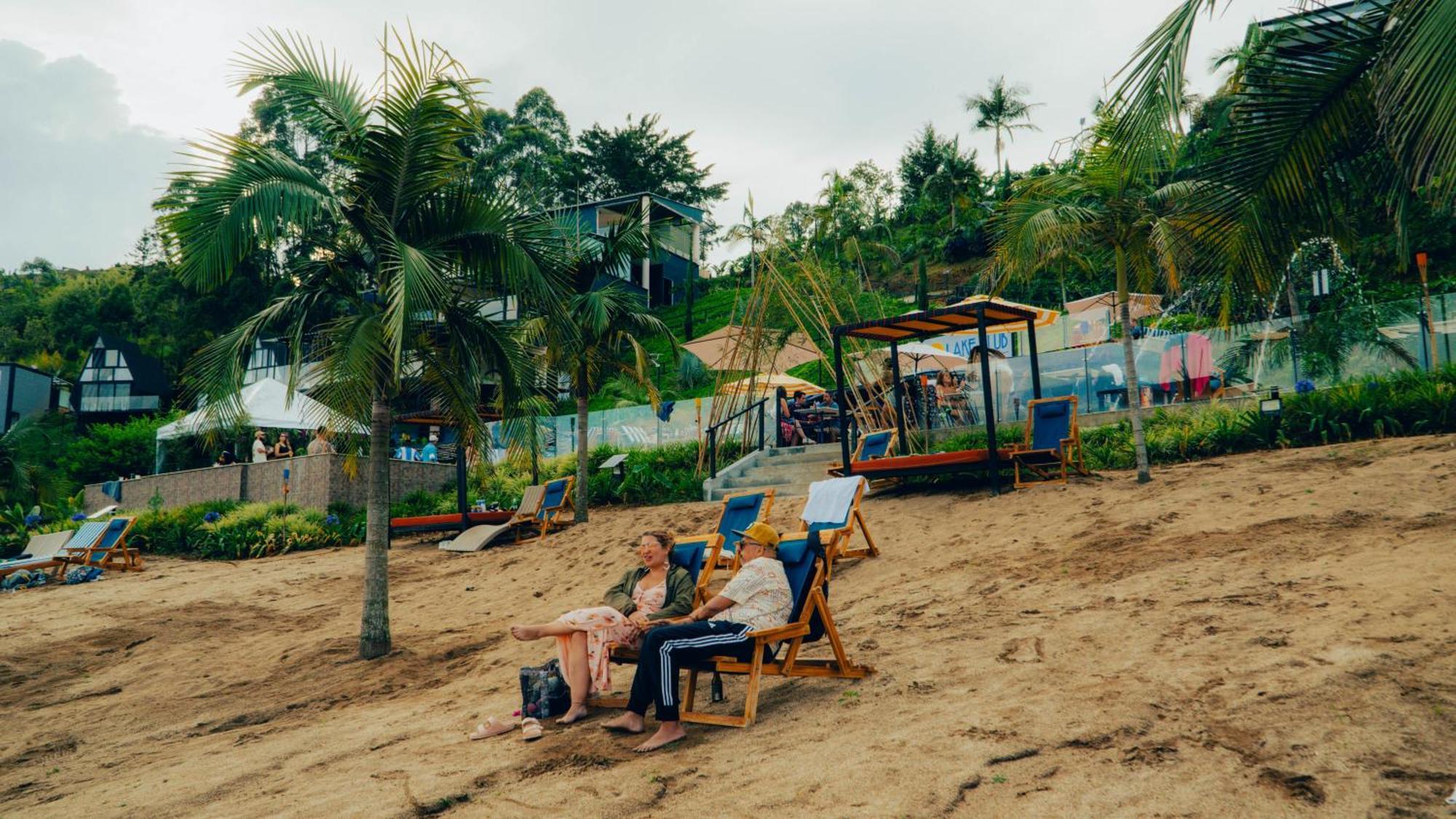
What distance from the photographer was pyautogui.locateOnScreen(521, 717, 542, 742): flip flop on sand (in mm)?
5434

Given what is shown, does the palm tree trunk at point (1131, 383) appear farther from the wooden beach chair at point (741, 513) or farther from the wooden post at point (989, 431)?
the wooden beach chair at point (741, 513)

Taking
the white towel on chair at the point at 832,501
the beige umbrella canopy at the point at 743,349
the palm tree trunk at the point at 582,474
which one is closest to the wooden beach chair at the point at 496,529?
the palm tree trunk at the point at 582,474

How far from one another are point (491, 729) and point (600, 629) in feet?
2.72

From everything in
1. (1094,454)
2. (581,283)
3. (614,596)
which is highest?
(581,283)

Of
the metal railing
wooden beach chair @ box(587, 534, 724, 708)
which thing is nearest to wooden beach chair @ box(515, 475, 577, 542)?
the metal railing

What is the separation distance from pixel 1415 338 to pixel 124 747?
546 inches

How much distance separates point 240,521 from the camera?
17797 mm

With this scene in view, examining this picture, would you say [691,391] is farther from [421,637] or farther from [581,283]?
[421,637]

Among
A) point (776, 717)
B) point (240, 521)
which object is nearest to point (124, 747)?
point (776, 717)

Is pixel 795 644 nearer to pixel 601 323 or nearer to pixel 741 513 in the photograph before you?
pixel 741 513

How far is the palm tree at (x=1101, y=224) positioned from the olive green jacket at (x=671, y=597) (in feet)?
20.1

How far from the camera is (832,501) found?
8.31m

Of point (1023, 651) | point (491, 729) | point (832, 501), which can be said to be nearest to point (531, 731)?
point (491, 729)

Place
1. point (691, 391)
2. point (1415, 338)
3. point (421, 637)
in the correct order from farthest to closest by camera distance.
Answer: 1. point (691, 391)
2. point (1415, 338)
3. point (421, 637)
